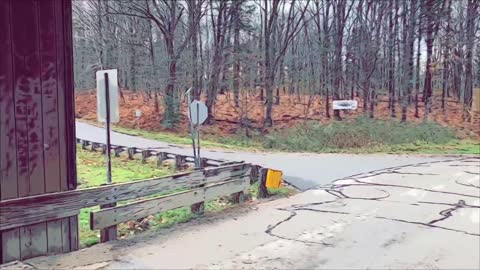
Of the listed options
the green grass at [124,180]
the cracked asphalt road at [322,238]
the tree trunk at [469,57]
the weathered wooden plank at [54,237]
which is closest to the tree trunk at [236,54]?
the green grass at [124,180]

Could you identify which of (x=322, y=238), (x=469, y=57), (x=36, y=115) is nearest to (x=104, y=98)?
(x=36, y=115)

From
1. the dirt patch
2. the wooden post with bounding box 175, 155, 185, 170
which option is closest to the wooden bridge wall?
the wooden post with bounding box 175, 155, 185, 170

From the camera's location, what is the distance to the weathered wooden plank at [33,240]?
495cm

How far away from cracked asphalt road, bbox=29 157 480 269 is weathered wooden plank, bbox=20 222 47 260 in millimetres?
199

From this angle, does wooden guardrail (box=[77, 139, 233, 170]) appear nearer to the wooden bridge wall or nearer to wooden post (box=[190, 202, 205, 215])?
wooden post (box=[190, 202, 205, 215])

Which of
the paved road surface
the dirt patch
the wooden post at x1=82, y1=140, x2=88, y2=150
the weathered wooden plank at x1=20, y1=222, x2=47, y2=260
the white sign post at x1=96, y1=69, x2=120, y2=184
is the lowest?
the paved road surface

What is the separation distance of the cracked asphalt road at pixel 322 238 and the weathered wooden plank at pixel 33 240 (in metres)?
0.20

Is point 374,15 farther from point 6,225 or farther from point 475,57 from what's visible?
point 6,225

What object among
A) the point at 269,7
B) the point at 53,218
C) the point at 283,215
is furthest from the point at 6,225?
the point at 269,7

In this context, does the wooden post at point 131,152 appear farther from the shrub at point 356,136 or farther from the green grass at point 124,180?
the shrub at point 356,136

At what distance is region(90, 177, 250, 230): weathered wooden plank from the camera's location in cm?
577

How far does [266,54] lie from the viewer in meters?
29.3

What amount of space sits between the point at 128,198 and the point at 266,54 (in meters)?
24.0

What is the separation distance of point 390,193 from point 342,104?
51.7ft
